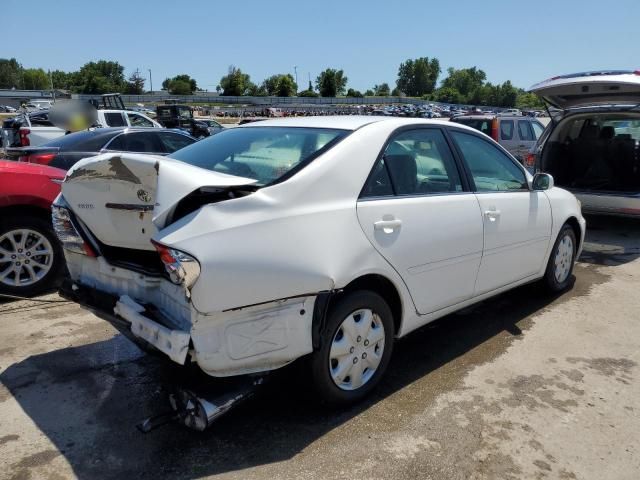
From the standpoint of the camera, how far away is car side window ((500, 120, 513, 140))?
527 inches

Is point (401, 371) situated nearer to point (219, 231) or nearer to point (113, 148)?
point (219, 231)

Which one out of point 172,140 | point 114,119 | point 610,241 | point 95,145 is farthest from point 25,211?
point 114,119

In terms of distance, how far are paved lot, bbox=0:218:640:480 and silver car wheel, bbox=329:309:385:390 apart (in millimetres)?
195

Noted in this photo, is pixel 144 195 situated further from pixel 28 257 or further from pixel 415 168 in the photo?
pixel 28 257

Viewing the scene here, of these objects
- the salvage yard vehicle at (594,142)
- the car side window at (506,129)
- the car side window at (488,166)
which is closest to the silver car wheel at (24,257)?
the car side window at (488,166)

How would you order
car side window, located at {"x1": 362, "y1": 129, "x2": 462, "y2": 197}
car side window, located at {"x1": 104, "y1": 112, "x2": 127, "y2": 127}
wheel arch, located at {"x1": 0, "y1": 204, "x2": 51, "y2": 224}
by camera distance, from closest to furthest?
car side window, located at {"x1": 362, "y1": 129, "x2": 462, "y2": 197}, wheel arch, located at {"x1": 0, "y1": 204, "x2": 51, "y2": 224}, car side window, located at {"x1": 104, "y1": 112, "x2": 127, "y2": 127}

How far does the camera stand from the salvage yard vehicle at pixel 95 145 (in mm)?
7594

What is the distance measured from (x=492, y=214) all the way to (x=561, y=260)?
1.66m

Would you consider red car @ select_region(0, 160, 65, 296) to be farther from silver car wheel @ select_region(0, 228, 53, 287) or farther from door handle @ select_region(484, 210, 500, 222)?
door handle @ select_region(484, 210, 500, 222)

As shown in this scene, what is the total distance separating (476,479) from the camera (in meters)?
2.61

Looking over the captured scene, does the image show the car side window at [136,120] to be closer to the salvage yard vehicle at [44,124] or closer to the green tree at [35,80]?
the salvage yard vehicle at [44,124]

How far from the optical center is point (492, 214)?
3930 mm

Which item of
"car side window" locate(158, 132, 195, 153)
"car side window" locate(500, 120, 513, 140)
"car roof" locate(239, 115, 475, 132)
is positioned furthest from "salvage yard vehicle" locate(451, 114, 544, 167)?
"car roof" locate(239, 115, 475, 132)

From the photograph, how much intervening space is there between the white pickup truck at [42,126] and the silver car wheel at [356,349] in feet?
39.0
